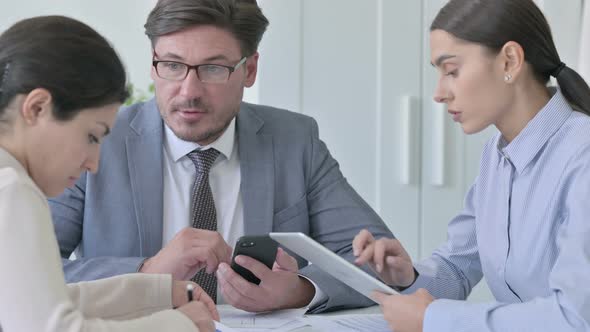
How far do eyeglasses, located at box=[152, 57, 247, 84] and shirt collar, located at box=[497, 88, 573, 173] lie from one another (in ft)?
2.64

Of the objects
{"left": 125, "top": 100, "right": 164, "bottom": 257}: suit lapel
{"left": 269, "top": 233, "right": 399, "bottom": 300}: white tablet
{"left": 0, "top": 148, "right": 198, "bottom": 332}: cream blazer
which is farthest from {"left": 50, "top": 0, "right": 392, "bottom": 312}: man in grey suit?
{"left": 0, "top": 148, "right": 198, "bottom": 332}: cream blazer

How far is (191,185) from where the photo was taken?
220 cm

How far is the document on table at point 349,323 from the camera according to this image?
1.71 m

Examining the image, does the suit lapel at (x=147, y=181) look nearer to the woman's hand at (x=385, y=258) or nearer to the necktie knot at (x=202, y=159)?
the necktie knot at (x=202, y=159)

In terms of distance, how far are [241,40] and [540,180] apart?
917mm

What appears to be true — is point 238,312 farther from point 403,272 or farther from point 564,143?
point 564,143

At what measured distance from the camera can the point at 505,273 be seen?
1.75 metres

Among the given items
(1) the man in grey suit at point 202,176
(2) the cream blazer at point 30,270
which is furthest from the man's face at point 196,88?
(2) the cream blazer at point 30,270

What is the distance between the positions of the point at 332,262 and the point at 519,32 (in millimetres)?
587

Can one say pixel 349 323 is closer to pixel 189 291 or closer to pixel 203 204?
pixel 189 291

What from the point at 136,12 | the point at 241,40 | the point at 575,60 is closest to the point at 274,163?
the point at 241,40

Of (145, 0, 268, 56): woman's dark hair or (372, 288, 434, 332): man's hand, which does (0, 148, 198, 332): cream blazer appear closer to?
(372, 288, 434, 332): man's hand

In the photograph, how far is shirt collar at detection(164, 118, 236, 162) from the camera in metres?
2.20

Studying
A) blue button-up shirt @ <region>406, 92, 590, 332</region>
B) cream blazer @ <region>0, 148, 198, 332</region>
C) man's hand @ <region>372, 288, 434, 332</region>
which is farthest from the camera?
man's hand @ <region>372, 288, 434, 332</region>
